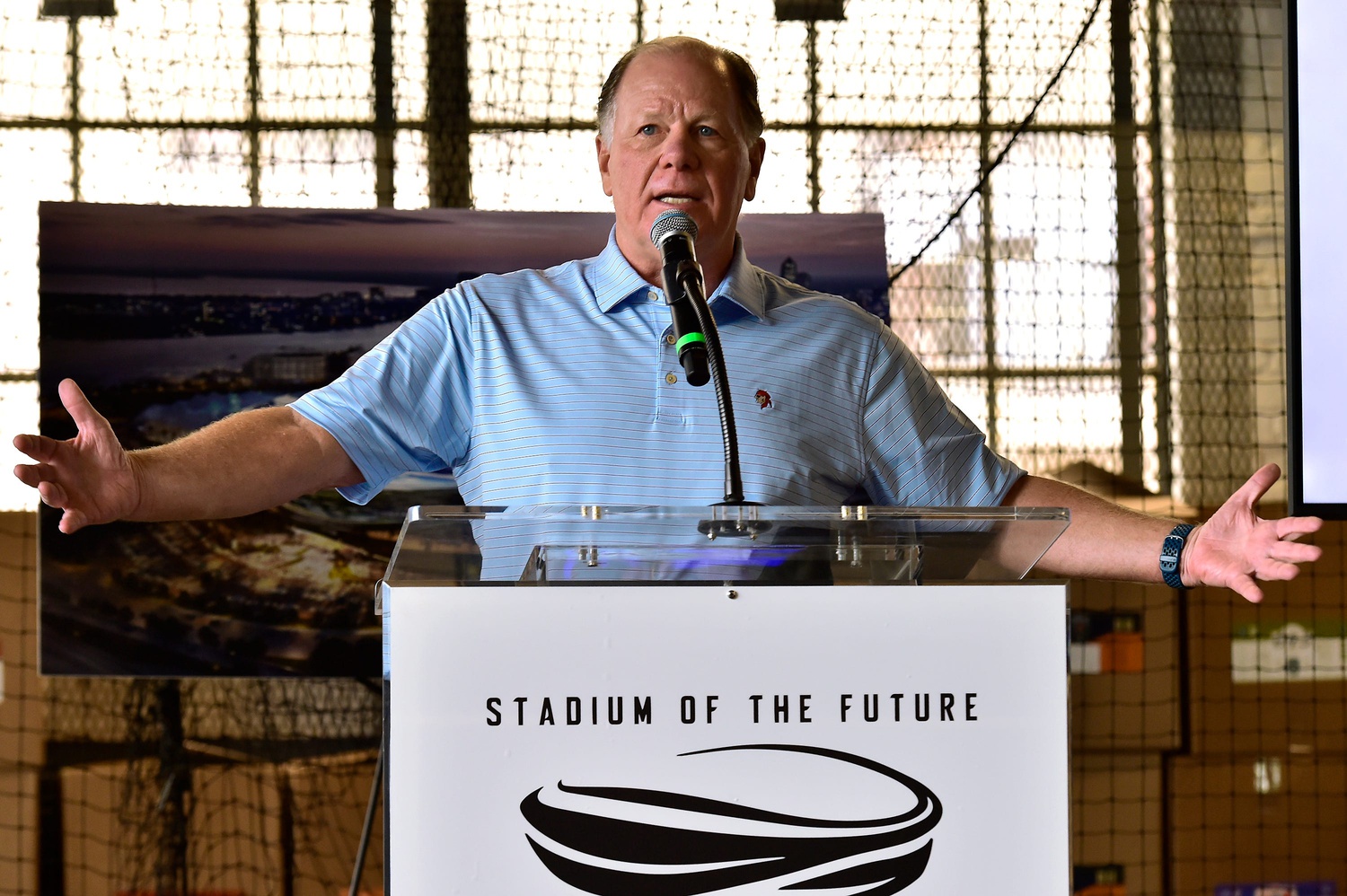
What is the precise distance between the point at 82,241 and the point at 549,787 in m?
2.77

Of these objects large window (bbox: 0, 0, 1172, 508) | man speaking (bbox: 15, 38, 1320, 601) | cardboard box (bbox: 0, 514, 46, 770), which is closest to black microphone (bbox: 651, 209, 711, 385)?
man speaking (bbox: 15, 38, 1320, 601)

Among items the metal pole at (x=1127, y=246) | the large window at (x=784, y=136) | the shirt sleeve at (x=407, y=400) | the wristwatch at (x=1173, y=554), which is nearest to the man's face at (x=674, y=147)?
the shirt sleeve at (x=407, y=400)

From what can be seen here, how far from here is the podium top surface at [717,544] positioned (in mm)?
1014

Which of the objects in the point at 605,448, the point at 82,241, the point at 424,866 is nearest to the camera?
the point at 424,866

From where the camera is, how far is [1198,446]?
13.5ft

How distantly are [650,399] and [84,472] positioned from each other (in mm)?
713

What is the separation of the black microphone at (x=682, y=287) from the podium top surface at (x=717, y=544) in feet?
0.62

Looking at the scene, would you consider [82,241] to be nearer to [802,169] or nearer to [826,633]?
[802,169]

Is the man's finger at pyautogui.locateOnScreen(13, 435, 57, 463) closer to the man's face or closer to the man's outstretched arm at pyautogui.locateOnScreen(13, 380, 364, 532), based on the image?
the man's outstretched arm at pyautogui.locateOnScreen(13, 380, 364, 532)

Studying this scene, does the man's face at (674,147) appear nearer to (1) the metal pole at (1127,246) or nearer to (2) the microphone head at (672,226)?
(2) the microphone head at (672,226)

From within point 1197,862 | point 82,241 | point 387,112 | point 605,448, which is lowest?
point 1197,862

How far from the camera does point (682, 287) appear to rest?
1.28m

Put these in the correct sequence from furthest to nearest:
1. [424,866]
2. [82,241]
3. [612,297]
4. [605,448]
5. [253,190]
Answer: [253,190] < [82,241] < [612,297] < [605,448] < [424,866]

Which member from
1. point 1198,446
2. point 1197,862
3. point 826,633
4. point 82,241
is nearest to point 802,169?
point 1198,446
